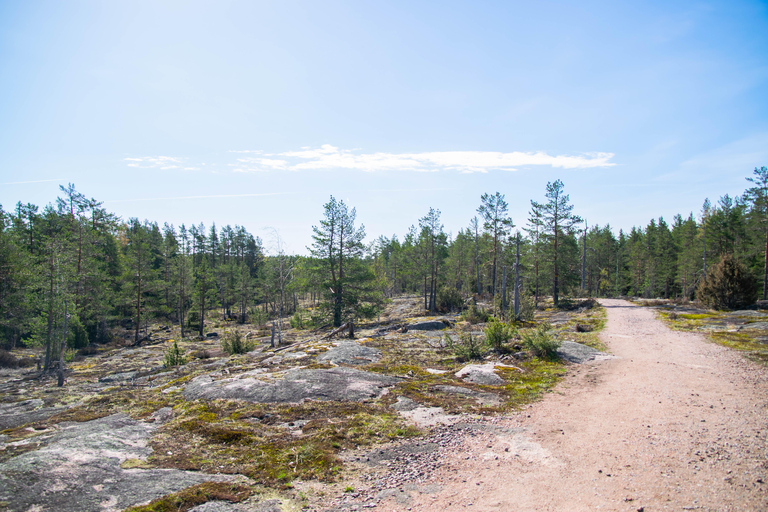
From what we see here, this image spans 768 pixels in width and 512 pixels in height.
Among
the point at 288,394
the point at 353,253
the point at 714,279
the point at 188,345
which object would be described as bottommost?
the point at 188,345

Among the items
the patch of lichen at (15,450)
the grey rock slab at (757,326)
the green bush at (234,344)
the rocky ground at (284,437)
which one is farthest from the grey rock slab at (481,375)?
the grey rock slab at (757,326)

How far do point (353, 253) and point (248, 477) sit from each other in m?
27.7

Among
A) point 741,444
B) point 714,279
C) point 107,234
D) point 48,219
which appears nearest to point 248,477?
point 741,444

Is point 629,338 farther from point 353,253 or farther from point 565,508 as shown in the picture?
point 353,253

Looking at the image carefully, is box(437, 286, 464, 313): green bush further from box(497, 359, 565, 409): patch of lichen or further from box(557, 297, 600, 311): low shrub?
box(497, 359, 565, 409): patch of lichen

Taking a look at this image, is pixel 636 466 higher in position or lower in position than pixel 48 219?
lower

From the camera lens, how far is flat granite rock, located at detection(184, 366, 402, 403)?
11.3 metres

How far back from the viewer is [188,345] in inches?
1419

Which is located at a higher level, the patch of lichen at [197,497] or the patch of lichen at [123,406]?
the patch of lichen at [197,497]

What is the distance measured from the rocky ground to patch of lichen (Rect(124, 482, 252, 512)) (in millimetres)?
27

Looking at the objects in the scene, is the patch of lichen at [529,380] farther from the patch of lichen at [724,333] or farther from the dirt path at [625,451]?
the patch of lichen at [724,333]

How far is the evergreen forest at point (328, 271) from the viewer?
29.7 meters

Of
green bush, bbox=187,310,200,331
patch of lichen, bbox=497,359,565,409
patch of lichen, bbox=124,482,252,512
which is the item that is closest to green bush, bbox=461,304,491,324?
patch of lichen, bbox=497,359,565,409

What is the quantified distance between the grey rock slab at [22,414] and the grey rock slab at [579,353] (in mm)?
19737
